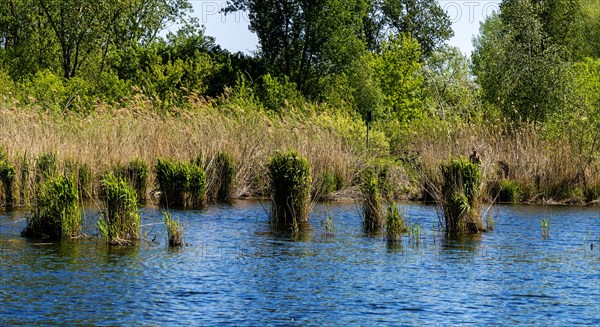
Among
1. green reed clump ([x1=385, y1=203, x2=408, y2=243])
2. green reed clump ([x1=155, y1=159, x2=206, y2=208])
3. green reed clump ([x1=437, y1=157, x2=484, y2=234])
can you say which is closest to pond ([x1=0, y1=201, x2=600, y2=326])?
green reed clump ([x1=385, y1=203, x2=408, y2=243])

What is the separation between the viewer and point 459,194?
20.6 m

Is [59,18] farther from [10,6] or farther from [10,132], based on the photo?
[10,132]

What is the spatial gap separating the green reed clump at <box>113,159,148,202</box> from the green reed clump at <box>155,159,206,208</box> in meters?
0.76

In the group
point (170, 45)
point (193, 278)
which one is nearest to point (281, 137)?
point (193, 278)

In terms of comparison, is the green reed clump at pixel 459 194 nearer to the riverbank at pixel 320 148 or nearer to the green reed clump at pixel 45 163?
the riverbank at pixel 320 148

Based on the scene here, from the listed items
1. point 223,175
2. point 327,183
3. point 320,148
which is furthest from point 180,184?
point 320,148

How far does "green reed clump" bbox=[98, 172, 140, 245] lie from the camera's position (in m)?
17.9

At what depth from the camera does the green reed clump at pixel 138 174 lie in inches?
1048

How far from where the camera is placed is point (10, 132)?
2628 cm

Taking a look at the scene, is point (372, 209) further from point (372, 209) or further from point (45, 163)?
point (45, 163)

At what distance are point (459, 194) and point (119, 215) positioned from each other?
276 inches

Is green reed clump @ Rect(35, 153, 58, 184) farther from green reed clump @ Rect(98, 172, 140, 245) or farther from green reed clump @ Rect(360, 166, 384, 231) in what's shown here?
green reed clump @ Rect(360, 166, 384, 231)

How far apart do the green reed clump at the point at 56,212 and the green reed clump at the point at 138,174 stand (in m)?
7.46

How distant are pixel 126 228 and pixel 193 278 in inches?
144
